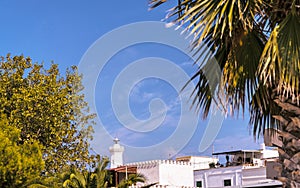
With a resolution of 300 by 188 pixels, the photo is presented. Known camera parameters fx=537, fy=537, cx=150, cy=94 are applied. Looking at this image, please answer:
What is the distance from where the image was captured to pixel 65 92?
2366 cm

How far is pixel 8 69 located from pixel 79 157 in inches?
200

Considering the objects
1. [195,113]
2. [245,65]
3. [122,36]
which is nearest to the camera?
[245,65]

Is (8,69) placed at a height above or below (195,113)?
above

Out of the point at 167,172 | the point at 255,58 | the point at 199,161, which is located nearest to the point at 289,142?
the point at 255,58

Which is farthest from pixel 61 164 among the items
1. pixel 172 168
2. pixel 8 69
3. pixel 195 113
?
pixel 195 113

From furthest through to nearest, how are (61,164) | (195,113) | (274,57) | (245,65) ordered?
(61,164) → (195,113) → (245,65) → (274,57)

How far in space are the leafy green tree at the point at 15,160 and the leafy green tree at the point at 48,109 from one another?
4.12m

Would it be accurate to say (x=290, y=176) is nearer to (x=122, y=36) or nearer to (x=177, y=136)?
(x=177, y=136)

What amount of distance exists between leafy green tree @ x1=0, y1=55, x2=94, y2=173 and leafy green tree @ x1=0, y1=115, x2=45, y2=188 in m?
4.12

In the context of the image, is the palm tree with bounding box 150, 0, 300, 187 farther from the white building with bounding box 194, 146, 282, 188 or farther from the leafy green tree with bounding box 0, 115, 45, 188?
the white building with bounding box 194, 146, 282, 188

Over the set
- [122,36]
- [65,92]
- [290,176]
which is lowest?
[290,176]

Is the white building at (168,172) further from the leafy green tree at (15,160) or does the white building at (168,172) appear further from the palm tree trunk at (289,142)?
the palm tree trunk at (289,142)

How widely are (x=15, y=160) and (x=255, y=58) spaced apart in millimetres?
11824

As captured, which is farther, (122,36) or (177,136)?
(122,36)
